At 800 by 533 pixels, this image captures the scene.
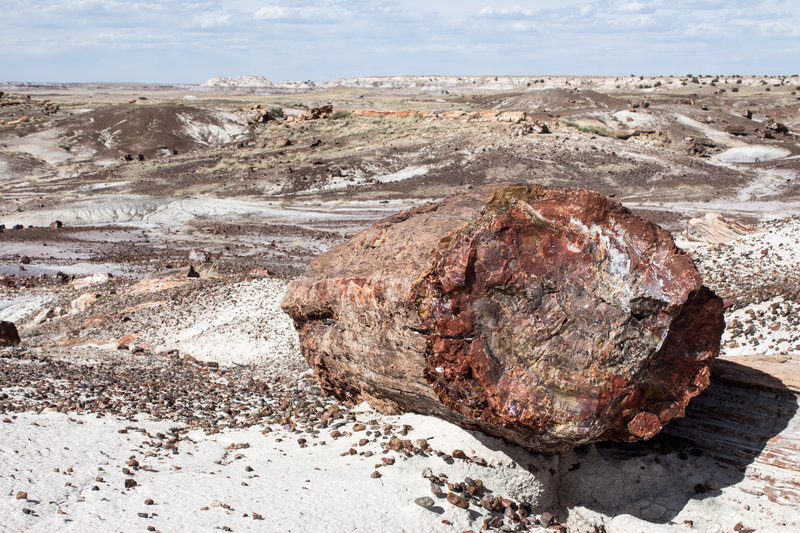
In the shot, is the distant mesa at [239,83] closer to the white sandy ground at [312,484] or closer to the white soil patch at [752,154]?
the white soil patch at [752,154]

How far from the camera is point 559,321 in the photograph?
4211 mm

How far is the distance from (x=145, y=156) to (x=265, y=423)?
35877mm

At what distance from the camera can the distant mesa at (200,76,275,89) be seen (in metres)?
158

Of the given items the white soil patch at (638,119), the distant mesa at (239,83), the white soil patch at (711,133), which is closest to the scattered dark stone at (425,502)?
the white soil patch at (711,133)

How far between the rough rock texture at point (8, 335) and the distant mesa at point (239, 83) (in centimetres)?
15445

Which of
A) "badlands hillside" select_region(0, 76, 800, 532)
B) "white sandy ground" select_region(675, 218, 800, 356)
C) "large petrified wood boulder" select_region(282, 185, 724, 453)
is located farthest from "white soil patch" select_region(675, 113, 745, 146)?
"large petrified wood boulder" select_region(282, 185, 724, 453)

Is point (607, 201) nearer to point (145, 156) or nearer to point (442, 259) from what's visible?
point (442, 259)

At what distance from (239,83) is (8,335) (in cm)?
16083

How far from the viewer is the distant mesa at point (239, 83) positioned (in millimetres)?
158250

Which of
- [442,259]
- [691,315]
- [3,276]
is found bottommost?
[3,276]

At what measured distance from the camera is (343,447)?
17.2 ft

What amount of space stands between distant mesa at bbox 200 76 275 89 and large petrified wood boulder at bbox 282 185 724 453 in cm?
16136

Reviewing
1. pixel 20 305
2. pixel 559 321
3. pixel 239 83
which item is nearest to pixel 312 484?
pixel 559 321

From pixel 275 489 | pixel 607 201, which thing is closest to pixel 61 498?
pixel 275 489
